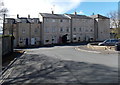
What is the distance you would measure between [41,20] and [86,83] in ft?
134

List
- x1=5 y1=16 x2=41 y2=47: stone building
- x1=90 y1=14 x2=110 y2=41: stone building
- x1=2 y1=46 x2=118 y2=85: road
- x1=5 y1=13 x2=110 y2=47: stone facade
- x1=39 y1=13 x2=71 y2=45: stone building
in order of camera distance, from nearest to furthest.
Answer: x1=2 y1=46 x2=118 y2=85: road
x1=5 y1=16 x2=41 y2=47: stone building
x1=5 y1=13 x2=110 y2=47: stone facade
x1=39 y1=13 x2=71 y2=45: stone building
x1=90 y1=14 x2=110 y2=41: stone building

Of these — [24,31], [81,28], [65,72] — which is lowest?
[65,72]

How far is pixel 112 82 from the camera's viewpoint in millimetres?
6816

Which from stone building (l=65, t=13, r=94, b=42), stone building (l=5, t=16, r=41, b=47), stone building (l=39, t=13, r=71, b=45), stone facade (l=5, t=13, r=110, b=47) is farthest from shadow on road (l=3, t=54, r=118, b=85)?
stone building (l=65, t=13, r=94, b=42)

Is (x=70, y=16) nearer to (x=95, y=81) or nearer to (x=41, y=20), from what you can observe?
(x=41, y=20)

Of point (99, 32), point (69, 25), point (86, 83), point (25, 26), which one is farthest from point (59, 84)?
point (99, 32)

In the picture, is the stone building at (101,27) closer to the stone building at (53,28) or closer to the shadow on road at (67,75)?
the stone building at (53,28)

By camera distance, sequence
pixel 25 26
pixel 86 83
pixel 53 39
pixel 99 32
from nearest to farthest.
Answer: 1. pixel 86 83
2. pixel 25 26
3. pixel 53 39
4. pixel 99 32

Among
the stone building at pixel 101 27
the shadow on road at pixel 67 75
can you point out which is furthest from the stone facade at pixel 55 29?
the shadow on road at pixel 67 75

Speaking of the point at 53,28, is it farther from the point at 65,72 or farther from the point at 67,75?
the point at 67,75

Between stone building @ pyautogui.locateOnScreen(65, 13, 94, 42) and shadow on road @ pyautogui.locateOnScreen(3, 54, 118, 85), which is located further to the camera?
stone building @ pyautogui.locateOnScreen(65, 13, 94, 42)

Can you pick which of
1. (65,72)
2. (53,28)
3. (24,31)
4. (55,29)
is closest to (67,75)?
(65,72)

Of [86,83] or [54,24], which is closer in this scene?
[86,83]

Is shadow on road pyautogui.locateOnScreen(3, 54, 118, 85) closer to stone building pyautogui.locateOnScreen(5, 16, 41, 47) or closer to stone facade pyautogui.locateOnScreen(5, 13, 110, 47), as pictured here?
stone facade pyautogui.locateOnScreen(5, 13, 110, 47)
